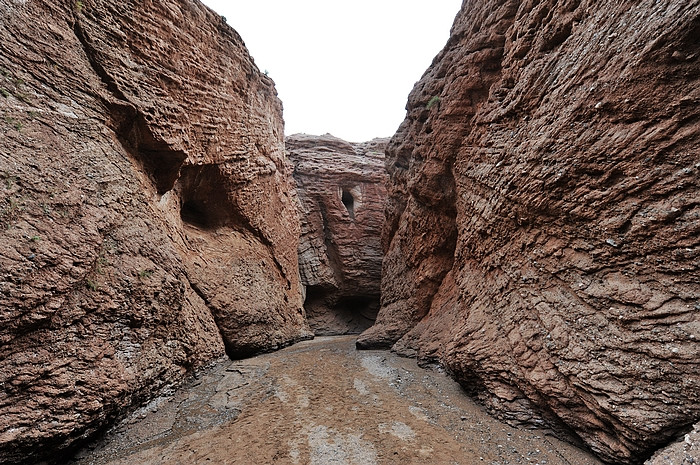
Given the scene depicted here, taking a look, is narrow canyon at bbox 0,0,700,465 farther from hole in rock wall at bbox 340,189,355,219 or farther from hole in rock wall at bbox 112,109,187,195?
hole in rock wall at bbox 340,189,355,219

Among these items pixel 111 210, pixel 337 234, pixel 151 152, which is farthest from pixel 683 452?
pixel 337 234

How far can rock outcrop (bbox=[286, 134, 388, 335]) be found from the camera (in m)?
17.9

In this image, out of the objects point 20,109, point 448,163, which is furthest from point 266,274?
point 20,109

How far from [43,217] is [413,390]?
6.50m

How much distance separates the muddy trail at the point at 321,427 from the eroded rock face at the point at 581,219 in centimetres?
54

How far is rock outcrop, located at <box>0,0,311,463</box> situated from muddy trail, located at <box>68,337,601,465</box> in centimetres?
59

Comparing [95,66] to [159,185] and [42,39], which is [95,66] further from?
[159,185]

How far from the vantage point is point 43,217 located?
427 centimetres

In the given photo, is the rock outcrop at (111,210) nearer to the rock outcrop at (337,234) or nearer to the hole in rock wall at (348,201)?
the rock outcrop at (337,234)

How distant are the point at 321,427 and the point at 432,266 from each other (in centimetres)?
587

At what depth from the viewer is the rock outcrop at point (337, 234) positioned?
1786cm

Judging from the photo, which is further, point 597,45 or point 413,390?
point 413,390

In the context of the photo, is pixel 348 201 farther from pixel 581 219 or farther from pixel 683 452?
pixel 683 452

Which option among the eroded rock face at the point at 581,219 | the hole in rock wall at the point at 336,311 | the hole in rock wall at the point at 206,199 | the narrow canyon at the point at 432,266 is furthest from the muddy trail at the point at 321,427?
the hole in rock wall at the point at 336,311
